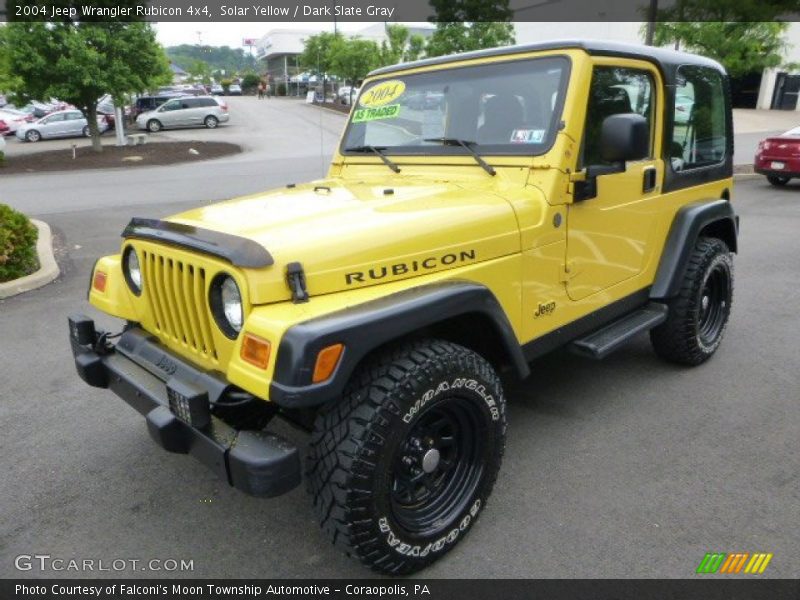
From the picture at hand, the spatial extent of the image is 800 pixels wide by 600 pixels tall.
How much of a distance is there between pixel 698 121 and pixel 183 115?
96.7 feet

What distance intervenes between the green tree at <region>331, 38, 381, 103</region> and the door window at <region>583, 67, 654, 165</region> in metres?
33.5

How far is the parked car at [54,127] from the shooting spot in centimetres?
2661

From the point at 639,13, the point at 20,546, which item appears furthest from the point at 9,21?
the point at 20,546

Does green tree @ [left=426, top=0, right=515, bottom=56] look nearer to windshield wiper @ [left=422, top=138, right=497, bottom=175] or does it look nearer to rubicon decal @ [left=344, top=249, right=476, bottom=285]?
windshield wiper @ [left=422, top=138, right=497, bottom=175]

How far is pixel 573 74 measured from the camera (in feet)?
10.0

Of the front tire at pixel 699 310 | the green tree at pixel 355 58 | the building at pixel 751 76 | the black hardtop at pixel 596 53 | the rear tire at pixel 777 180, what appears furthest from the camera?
the green tree at pixel 355 58

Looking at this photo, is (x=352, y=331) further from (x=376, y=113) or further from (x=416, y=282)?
(x=376, y=113)

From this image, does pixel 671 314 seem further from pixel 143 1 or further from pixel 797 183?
pixel 143 1

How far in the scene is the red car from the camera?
478 inches

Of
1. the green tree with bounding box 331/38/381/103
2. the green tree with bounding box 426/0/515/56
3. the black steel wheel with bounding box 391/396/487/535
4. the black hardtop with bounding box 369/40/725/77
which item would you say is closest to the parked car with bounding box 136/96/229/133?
the green tree with bounding box 331/38/381/103

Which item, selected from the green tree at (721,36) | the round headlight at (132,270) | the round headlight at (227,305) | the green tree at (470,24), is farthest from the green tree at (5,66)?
the round headlight at (227,305)

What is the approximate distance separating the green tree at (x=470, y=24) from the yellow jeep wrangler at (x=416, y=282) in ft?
64.0

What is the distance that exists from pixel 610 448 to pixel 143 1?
20.5 m

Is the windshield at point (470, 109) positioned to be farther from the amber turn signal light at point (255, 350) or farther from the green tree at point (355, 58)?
the green tree at point (355, 58)
